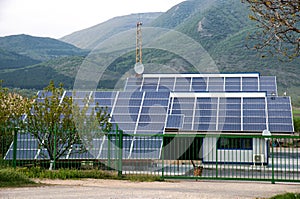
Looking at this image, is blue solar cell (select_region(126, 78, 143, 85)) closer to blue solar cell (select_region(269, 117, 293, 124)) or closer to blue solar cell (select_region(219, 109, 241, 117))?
blue solar cell (select_region(219, 109, 241, 117))

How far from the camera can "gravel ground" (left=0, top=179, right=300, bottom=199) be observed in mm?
12398

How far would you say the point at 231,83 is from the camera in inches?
1671

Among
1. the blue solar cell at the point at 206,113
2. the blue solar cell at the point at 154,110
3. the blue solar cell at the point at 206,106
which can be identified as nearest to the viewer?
the blue solar cell at the point at 154,110

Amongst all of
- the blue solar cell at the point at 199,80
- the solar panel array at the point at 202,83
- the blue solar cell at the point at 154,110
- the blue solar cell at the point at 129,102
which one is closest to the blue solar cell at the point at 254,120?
the blue solar cell at the point at 154,110

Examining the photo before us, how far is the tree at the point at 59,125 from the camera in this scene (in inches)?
731

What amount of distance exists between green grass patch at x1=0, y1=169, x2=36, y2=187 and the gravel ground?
27.9 inches

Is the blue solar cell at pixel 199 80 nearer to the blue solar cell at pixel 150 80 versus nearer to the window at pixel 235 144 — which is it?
the blue solar cell at pixel 150 80

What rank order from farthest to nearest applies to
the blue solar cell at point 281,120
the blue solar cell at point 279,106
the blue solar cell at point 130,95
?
1. the blue solar cell at point 279,106
2. the blue solar cell at point 281,120
3. the blue solar cell at point 130,95


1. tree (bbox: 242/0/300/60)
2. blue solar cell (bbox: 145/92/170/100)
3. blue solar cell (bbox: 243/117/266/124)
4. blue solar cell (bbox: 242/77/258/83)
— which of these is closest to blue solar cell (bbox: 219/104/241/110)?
blue solar cell (bbox: 243/117/266/124)

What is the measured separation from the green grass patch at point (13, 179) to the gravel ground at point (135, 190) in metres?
0.71

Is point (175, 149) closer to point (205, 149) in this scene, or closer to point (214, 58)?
point (205, 149)

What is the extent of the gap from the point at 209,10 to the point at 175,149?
142991mm

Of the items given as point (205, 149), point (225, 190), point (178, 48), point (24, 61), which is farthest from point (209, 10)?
point (225, 190)

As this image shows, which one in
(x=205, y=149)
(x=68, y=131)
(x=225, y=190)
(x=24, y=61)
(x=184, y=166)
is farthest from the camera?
(x=24, y=61)
